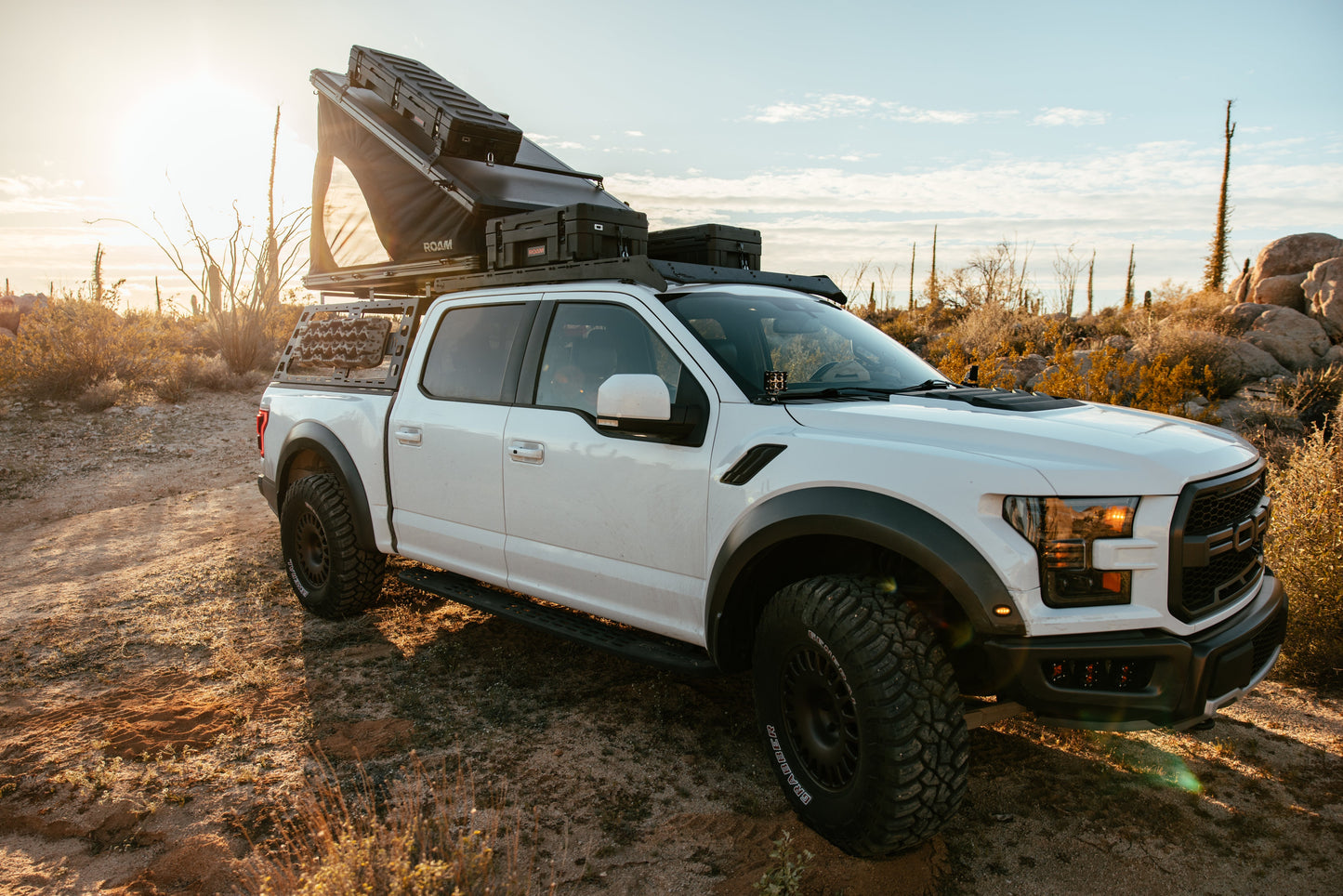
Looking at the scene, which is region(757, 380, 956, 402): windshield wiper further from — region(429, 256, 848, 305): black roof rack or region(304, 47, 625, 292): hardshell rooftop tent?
region(304, 47, 625, 292): hardshell rooftop tent

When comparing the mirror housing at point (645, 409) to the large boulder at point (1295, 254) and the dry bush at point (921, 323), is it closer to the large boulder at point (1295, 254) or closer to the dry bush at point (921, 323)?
the dry bush at point (921, 323)

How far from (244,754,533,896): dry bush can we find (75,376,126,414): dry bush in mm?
11812

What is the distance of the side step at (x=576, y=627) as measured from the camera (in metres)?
3.29

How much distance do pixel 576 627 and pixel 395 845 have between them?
147cm

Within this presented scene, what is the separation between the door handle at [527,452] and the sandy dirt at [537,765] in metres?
1.18

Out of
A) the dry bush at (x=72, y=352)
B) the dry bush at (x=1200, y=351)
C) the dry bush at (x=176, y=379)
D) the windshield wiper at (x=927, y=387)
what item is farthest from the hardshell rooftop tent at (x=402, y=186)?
the dry bush at (x=1200, y=351)

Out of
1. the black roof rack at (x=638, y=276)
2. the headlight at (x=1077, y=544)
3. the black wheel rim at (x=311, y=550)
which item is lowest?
the black wheel rim at (x=311, y=550)

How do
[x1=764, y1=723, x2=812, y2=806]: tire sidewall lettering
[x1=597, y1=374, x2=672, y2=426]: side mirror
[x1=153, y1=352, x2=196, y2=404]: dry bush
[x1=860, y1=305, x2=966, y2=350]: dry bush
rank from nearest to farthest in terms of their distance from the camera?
1. [x1=764, y1=723, x2=812, y2=806]: tire sidewall lettering
2. [x1=597, y1=374, x2=672, y2=426]: side mirror
3. [x1=153, y1=352, x2=196, y2=404]: dry bush
4. [x1=860, y1=305, x2=966, y2=350]: dry bush

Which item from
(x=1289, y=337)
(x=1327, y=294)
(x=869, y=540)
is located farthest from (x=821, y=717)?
(x=1327, y=294)

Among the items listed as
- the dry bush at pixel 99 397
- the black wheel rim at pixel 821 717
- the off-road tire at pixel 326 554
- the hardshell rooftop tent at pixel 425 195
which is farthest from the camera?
the dry bush at pixel 99 397

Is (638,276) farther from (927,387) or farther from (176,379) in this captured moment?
(176,379)

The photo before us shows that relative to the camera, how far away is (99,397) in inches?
495

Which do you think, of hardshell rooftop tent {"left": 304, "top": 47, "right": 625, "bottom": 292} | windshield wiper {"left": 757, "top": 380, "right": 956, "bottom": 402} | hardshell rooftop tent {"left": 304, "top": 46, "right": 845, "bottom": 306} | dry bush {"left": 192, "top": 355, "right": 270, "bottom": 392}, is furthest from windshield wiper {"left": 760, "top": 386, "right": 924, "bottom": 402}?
dry bush {"left": 192, "top": 355, "right": 270, "bottom": 392}

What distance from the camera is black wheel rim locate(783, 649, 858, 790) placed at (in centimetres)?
279
